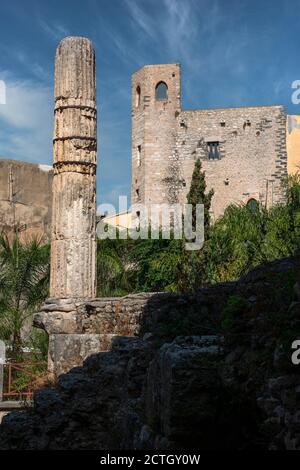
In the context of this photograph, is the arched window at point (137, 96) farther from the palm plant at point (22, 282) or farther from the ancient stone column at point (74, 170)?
the ancient stone column at point (74, 170)

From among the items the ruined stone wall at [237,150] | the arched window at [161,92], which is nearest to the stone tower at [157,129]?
the arched window at [161,92]

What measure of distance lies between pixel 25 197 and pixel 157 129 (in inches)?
432

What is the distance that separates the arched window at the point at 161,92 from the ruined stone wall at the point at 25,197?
34.6ft

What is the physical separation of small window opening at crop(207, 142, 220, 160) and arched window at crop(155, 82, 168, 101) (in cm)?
311

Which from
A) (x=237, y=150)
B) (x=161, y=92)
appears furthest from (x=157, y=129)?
(x=237, y=150)

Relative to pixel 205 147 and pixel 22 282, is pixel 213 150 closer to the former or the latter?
pixel 205 147

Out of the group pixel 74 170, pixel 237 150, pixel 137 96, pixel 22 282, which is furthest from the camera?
pixel 137 96

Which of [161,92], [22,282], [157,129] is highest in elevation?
[161,92]

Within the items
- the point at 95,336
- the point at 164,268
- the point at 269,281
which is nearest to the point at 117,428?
the point at 269,281

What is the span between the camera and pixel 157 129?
3328 centimetres

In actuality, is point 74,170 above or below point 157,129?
below

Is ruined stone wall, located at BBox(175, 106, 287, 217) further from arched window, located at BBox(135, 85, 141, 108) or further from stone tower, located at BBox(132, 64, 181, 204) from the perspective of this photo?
arched window, located at BBox(135, 85, 141, 108)

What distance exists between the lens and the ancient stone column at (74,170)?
33.4ft

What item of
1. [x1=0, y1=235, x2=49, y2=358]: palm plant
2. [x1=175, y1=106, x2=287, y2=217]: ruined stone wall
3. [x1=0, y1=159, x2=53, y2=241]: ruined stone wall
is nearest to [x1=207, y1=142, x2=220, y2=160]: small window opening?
[x1=175, y1=106, x2=287, y2=217]: ruined stone wall
